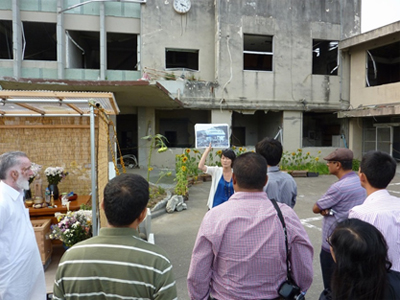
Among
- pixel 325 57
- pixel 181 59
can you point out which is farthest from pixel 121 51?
pixel 325 57

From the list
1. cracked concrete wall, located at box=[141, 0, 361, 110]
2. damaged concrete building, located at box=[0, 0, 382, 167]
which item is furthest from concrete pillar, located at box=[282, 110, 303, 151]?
cracked concrete wall, located at box=[141, 0, 361, 110]

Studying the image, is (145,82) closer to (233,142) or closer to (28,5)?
(28,5)

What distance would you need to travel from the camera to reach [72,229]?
3439 mm

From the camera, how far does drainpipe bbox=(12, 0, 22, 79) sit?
1086cm

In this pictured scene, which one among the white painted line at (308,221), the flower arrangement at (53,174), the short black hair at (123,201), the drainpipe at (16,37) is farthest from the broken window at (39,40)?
the short black hair at (123,201)

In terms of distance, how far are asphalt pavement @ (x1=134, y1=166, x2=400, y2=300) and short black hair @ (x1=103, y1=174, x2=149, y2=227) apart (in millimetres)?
2251

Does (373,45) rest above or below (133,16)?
below

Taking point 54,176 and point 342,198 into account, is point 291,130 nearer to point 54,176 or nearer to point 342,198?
point 54,176

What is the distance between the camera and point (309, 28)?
43.4ft

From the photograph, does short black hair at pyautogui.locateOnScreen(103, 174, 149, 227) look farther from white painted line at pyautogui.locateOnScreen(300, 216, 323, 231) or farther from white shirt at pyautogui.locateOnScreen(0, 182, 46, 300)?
white painted line at pyautogui.locateOnScreen(300, 216, 323, 231)

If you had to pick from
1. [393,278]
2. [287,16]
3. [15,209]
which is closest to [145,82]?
[15,209]

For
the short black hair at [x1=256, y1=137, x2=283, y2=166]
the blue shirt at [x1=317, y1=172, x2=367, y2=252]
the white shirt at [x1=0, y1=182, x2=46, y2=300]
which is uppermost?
the short black hair at [x1=256, y1=137, x2=283, y2=166]

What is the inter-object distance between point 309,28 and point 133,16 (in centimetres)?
823

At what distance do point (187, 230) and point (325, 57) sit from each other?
13628 millimetres
